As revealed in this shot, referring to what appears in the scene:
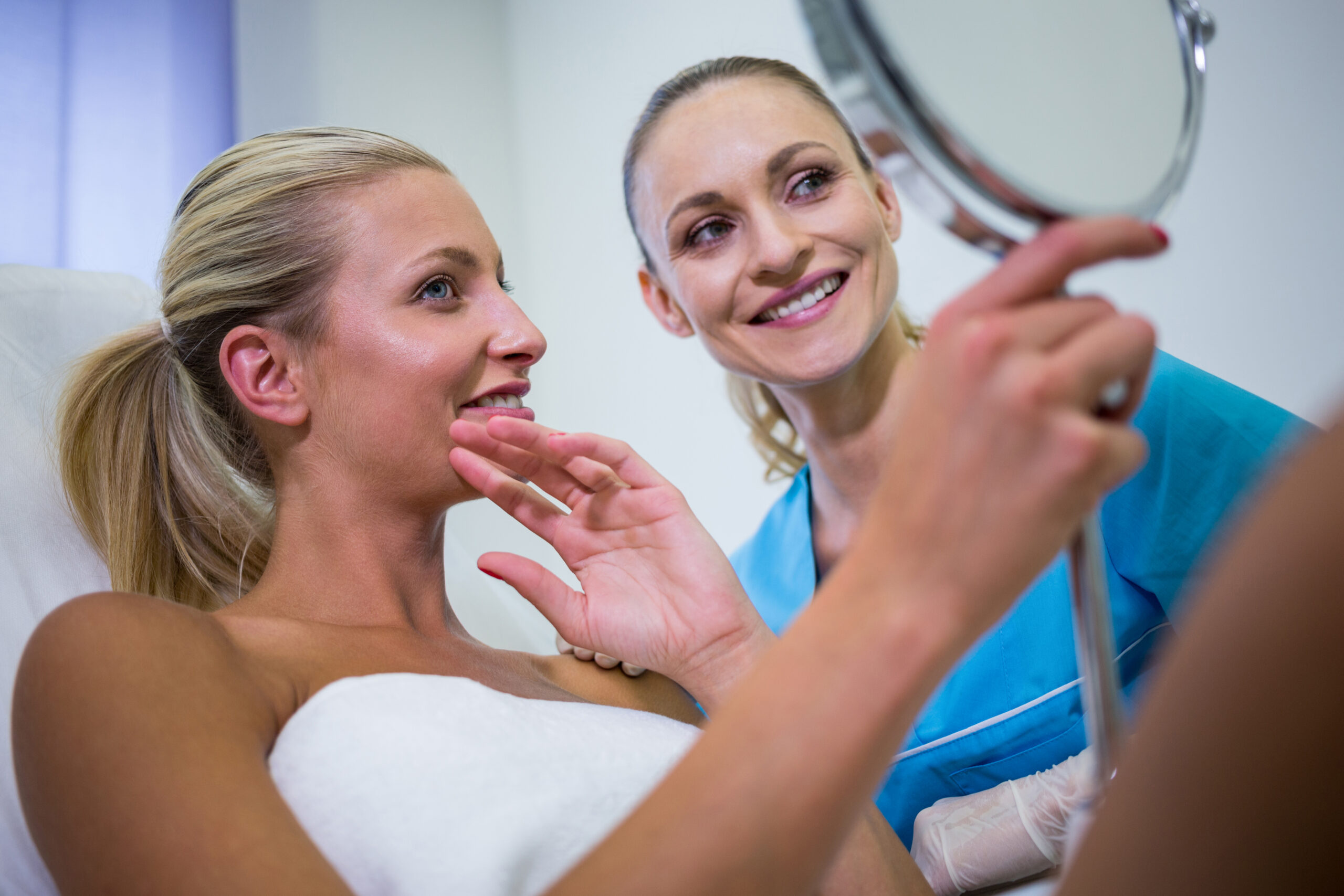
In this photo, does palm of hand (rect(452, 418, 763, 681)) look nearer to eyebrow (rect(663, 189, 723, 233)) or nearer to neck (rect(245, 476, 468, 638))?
neck (rect(245, 476, 468, 638))

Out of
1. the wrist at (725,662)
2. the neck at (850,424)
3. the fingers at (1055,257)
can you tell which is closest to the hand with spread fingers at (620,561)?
the wrist at (725,662)

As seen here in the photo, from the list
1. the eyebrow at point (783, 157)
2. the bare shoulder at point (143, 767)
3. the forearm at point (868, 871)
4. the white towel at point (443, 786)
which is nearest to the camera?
the bare shoulder at point (143, 767)

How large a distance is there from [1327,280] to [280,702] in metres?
1.36

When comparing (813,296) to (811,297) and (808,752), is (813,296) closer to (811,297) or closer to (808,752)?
(811,297)

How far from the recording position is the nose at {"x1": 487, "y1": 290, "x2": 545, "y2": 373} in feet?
3.00

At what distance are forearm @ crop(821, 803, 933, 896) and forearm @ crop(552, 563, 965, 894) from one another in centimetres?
47

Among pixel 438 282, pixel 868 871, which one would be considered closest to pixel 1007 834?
pixel 868 871

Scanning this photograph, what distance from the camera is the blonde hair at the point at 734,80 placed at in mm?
1246

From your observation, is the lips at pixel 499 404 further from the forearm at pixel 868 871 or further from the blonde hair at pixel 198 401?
the forearm at pixel 868 871

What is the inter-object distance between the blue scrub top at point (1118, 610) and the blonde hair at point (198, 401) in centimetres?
75

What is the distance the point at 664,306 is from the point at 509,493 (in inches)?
21.9

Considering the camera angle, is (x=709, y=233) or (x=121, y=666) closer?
(x=121, y=666)

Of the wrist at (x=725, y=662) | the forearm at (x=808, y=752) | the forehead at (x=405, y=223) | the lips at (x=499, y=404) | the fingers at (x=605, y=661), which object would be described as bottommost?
the fingers at (x=605, y=661)

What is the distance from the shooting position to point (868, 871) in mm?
812
